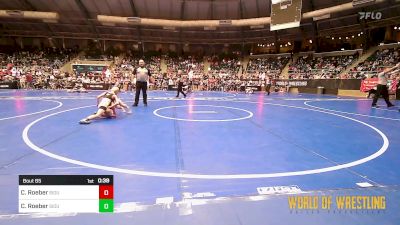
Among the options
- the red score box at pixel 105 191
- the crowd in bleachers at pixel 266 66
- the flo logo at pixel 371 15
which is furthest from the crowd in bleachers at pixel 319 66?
the red score box at pixel 105 191

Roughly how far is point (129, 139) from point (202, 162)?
75.3 inches

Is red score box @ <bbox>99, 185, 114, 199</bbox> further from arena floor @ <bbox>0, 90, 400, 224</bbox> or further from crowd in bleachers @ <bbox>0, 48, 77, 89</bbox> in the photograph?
crowd in bleachers @ <bbox>0, 48, 77, 89</bbox>

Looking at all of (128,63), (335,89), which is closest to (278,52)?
(335,89)

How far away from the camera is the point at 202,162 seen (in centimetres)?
371

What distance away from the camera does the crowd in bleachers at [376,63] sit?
2131cm

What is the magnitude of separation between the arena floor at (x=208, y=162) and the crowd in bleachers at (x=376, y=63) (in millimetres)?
17693
